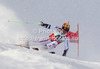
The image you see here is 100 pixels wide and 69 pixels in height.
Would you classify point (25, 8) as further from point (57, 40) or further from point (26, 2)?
point (57, 40)

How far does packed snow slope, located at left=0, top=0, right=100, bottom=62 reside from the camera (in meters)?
7.23

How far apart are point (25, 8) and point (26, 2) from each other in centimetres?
31

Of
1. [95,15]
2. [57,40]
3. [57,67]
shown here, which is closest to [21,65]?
[57,67]

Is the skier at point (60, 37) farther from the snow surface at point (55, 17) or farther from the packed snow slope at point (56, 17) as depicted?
the packed snow slope at point (56, 17)

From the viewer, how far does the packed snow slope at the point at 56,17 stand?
23.7 feet

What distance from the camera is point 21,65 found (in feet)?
6.35

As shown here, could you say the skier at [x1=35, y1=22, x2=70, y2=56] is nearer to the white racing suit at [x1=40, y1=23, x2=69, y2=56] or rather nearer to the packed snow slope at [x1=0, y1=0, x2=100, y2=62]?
the white racing suit at [x1=40, y1=23, x2=69, y2=56]

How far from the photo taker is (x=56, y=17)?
293 inches

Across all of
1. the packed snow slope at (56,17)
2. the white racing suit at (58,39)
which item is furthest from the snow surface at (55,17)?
the white racing suit at (58,39)

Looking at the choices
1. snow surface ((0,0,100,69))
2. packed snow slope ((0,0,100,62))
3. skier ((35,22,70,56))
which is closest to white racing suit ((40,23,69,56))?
skier ((35,22,70,56))

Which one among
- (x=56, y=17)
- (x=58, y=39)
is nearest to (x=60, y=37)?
(x=58, y=39)

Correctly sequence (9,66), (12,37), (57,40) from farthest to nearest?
(12,37) < (57,40) < (9,66)

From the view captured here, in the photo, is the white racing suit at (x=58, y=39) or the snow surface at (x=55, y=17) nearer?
the white racing suit at (x=58, y=39)

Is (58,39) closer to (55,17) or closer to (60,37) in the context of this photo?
(60,37)
